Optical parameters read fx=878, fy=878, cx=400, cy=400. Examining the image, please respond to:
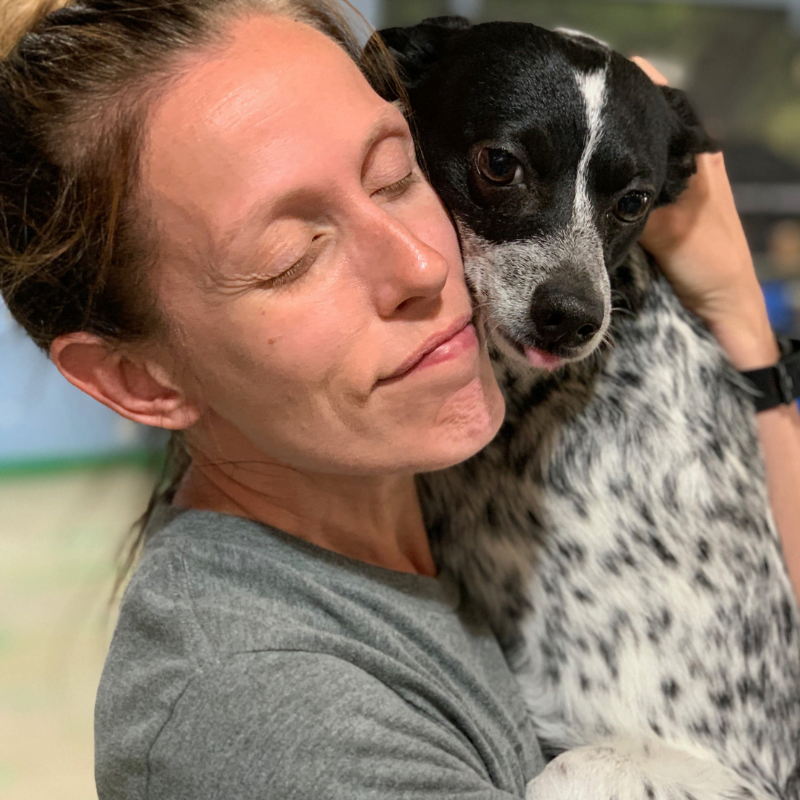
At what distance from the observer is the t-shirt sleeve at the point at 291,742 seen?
89 cm

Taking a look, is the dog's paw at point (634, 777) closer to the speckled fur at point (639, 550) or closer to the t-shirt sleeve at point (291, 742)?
the speckled fur at point (639, 550)

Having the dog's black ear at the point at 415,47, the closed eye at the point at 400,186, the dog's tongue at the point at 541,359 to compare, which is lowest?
the dog's tongue at the point at 541,359

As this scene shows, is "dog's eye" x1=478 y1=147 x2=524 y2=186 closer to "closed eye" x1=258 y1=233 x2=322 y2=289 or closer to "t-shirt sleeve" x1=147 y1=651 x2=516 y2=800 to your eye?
"closed eye" x1=258 y1=233 x2=322 y2=289

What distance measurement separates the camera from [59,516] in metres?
3.39

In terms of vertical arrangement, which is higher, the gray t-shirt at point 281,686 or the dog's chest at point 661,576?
the gray t-shirt at point 281,686

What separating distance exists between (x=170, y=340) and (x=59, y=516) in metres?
2.57

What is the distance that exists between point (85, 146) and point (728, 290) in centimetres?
105

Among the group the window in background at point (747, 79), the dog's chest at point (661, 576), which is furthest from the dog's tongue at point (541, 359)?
the window in background at point (747, 79)

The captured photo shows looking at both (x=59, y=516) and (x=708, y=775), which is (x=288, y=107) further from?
(x=59, y=516)

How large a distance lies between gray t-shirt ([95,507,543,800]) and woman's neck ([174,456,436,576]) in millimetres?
46

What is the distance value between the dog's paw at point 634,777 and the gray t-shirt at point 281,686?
0.19 ft

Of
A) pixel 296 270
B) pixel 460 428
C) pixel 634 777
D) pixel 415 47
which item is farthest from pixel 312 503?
pixel 415 47

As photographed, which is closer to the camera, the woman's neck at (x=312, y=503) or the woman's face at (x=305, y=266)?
the woman's face at (x=305, y=266)

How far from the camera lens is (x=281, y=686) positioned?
929 mm
